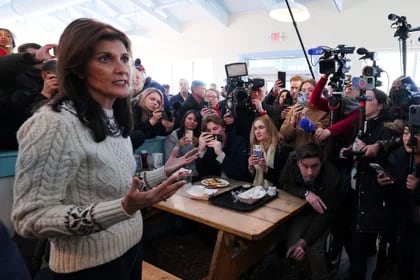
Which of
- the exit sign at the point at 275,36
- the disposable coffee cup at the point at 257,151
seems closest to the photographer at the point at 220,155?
the disposable coffee cup at the point at 257,151

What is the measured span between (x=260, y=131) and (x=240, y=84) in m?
0.54

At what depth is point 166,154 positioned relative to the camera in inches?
102

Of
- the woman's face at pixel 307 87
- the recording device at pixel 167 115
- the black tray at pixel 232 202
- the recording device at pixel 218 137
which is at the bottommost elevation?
the black tray at pixel 232 202

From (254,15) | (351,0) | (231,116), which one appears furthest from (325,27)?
(231,116)

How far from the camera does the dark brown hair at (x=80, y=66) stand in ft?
2.51

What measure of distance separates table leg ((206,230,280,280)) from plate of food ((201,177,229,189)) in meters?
0.38

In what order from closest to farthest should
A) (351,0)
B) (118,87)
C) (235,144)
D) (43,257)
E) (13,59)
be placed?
1. (118,87)
2. (43,257)
3. (13,59)
4. (235,144)
5. (351,0)

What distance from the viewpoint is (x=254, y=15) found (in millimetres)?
6383

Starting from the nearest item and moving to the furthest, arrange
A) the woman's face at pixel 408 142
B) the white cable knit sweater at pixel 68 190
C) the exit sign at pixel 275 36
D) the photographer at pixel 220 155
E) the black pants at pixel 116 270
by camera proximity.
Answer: the white cable knit sweater at pixel 68 190 → the black pants at pixel 116 270 → the woman's face at pixel 408 142 → the photographer at pixel 220 155 → the exit sign at pixel 275 36

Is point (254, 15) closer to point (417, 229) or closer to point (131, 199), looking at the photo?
point (417, 229)

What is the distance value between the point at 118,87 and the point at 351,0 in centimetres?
555

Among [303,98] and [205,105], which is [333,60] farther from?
[205,105]

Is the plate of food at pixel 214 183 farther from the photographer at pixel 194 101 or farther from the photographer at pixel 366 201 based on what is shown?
the photographer at pixel 194 101

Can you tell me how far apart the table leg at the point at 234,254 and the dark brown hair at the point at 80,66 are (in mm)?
1051
